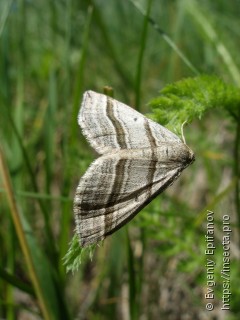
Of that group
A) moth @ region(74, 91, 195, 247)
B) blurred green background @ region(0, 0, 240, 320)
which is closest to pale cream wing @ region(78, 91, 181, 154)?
moth @ region(74, 91, 195, 247)

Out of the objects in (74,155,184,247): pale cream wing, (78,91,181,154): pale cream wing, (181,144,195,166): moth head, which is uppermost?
(78,91,181,154): pale cream wing

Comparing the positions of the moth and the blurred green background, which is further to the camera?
the blurred green background

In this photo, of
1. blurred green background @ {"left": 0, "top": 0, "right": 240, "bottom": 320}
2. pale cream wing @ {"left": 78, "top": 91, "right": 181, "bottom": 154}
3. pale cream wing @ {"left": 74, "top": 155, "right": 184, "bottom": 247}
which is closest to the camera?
pale cream wing @ {"left": 74, "top": 155, "right": 184, "bottom": 247}

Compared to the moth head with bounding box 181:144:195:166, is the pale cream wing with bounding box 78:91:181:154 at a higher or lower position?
higher

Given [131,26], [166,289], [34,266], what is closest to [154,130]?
[34,266]

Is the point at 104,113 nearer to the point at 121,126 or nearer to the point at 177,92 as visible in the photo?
the point at 121,126

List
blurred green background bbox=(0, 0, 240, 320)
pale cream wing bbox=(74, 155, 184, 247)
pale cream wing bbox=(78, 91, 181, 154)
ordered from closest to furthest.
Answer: pale cream wing bbox=(74, 155, 184, 247) < pale cream wing bbox=(78, 91, 181, 154) < blurred green background bbox=(0, 0, 240, 320)

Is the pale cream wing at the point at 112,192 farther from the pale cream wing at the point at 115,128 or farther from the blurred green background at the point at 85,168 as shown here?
the blurred green background at the point at 85,168

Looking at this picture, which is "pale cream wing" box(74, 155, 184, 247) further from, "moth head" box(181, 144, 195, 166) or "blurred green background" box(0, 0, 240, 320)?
"blurred green background" box(0, 0, 240, 320)
